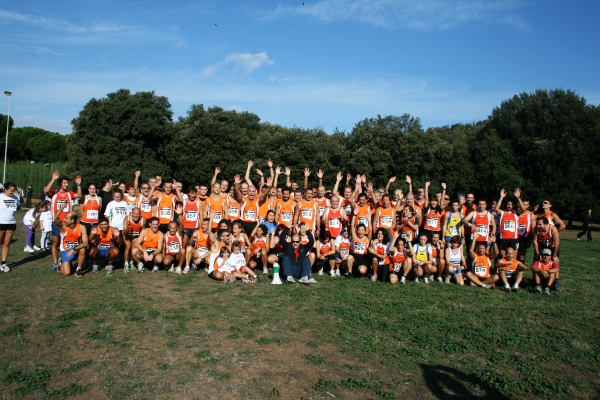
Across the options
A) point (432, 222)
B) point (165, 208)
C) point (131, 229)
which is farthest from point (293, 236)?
point (131, 229)

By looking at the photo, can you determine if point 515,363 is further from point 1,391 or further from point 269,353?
point 1,391

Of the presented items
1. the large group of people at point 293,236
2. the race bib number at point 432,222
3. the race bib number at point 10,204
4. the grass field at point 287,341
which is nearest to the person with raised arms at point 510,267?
the large group of people at point 293,236

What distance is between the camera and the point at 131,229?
998 cm

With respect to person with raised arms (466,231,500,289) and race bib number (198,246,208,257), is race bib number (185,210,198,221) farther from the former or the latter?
person with raised arms (466,231,500,289)

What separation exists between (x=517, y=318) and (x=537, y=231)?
3.58m

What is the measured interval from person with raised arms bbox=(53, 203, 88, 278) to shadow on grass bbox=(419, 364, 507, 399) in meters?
7.33

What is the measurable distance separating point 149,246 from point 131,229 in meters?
0.57

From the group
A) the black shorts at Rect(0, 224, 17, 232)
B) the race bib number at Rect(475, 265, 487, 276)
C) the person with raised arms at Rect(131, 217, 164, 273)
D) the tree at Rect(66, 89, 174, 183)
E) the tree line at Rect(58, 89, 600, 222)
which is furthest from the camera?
the tree at Rect(66, 89, 174, 183)

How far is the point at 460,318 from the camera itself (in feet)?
23.3

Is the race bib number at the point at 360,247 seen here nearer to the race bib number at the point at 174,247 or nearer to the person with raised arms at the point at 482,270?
the person with raised arms at the point at 482,270

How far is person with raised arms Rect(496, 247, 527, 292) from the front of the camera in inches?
365

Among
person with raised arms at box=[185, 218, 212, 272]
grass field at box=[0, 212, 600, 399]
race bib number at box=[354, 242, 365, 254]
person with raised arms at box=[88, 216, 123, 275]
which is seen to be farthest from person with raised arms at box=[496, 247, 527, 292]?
person with raised arms at box=[88, 216, 123, 275]

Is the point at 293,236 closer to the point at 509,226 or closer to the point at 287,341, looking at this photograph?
the point at 287,341

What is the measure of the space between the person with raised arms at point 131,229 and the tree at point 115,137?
26946 mm
